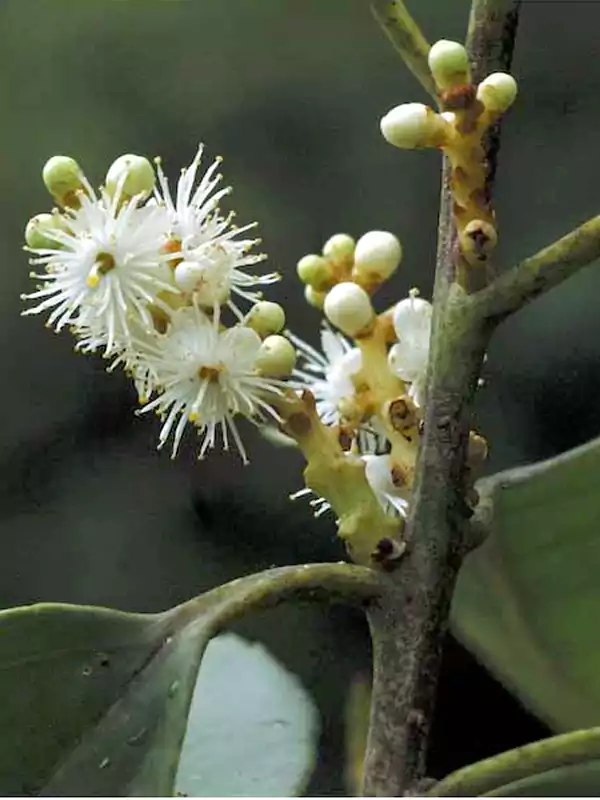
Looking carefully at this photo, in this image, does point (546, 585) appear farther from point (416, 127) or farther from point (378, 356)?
point (416, 127)

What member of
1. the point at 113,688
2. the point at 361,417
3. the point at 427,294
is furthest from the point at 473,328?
the point at 427,294

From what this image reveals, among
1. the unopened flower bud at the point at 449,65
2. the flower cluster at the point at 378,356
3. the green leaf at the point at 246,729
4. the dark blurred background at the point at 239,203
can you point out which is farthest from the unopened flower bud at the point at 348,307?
the dark blurred background at the point at 239,203

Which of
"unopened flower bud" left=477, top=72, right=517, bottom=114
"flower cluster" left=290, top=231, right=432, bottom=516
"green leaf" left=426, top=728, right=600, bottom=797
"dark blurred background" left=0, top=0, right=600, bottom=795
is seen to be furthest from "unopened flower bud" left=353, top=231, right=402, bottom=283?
"dark blurred background" left=0, top=0, right=600, bottom=795

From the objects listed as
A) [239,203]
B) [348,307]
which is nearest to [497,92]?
[348,307]

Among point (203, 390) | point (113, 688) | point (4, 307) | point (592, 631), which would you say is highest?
point (4, 307)

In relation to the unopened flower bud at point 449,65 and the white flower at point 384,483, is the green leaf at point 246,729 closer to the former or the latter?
the white flower at point 384,483

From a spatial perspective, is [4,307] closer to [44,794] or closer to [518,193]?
[518,193]
